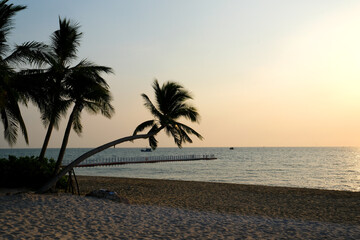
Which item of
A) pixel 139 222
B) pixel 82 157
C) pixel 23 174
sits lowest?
pixel 139 222

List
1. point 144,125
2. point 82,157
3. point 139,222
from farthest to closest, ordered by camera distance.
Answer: point 144,125, point 82,157, point 139,222

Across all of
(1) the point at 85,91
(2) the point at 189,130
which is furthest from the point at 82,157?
(2) the point at 189,130

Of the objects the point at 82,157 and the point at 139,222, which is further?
the point at 82,157

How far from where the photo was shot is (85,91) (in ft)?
51.1

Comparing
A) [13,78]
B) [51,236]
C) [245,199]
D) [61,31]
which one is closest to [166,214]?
[51,236]

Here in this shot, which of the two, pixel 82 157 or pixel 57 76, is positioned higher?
pixel 57 76

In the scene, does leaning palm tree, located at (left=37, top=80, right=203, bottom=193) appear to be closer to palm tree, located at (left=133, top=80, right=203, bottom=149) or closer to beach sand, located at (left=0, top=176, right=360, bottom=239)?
palm tree, located at (left=133, top=80, right=203, bottom=149)

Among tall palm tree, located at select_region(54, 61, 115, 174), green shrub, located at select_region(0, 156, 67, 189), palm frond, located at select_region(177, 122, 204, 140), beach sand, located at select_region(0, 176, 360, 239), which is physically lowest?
beach sand, located at select_region(0, 176, 360, 239)

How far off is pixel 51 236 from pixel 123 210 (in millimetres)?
3969

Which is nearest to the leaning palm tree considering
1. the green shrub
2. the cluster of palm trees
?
the cluster of palm trees

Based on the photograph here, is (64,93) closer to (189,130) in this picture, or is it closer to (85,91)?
(85,91)

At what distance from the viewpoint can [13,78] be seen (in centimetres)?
1456

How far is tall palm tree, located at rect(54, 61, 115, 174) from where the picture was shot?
605 inches

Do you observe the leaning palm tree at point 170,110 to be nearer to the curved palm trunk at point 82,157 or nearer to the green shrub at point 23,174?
the curved palm trunk at point 82,157
